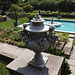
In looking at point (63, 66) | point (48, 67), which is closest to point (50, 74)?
point (48, 67)

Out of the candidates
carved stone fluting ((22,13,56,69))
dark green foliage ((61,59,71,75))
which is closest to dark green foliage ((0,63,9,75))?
carved stone fluting ((22,13,56,69))

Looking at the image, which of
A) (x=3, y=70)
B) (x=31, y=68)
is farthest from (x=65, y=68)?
(x=3, y=70)

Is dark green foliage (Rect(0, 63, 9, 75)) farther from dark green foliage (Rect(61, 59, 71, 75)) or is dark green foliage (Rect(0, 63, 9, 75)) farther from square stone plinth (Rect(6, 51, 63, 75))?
dark green foliage (Rect(61, 59, 71, 75))

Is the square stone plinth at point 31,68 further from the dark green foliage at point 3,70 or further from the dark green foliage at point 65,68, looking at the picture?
the dark green foliage at point 3,70

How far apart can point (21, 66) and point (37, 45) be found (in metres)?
1.26

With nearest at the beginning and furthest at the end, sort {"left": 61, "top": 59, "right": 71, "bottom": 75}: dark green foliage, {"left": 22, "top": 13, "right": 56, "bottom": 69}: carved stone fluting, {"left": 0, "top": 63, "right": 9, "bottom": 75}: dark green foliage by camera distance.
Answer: {"left": 22, "top": 13, "right": 56, "bottom": 69}: carved stone fluting, {"left": 61, "top": 59, "right": 71, "bottom": 75}: dark green foliage, {"left": 0, "top": 63, "right": 9, "bottom": 75}: dark green foliage

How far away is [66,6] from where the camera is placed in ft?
79.2

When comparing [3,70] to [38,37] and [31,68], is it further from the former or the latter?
[38,37]

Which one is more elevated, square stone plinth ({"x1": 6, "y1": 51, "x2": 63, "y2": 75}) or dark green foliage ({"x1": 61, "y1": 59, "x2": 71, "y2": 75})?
square stone plinth ({"x1": 6, "y1": 51, "x2": 63, "y2": 75})

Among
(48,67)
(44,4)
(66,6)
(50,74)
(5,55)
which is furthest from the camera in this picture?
(44,4)

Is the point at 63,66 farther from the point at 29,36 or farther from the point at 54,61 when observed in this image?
the point at 29,36

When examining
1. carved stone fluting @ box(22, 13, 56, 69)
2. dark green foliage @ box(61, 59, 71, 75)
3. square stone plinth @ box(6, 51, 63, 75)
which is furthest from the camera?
dark green foliage @ box(61, 59, 71, 75)

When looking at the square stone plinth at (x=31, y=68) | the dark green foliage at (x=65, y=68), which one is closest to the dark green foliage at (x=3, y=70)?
the square stone plinth at (x=31, y=68)

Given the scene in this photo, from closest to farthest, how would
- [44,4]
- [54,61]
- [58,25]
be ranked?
[54,61] < [58,25] < [44,4]
